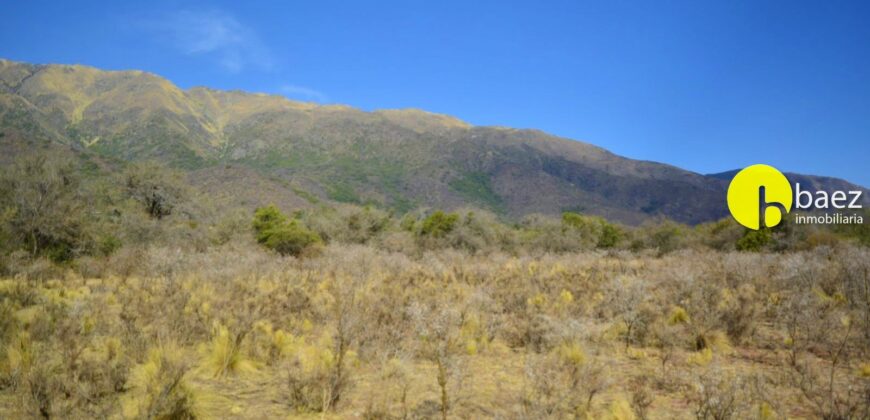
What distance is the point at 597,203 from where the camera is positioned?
171 metres

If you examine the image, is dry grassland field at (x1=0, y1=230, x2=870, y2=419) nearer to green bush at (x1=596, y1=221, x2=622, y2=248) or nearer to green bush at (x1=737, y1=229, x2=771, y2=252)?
green bush at (x1=737, y1=229, x2=771, y2=252)

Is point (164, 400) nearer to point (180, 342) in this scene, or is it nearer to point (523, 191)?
point (180, 342)

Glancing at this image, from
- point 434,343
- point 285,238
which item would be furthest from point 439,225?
point 434,343

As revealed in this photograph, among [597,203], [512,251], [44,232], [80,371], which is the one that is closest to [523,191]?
[597,203]

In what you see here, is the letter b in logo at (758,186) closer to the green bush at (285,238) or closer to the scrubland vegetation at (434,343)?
the scrubland vegetation at (434,343)

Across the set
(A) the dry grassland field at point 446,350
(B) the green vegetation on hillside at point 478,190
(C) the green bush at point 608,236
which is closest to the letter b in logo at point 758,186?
(A) the dry grassland field at point 446,350

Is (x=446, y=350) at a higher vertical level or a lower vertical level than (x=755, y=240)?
lower

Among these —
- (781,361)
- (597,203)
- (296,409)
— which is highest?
(597,203)

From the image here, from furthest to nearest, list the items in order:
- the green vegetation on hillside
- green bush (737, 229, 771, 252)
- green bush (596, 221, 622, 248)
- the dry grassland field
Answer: the green vegetation on hillside → green bush (596, 221, 622, 248) → green bush (737, 229, 771, 252) → the dry grassland field

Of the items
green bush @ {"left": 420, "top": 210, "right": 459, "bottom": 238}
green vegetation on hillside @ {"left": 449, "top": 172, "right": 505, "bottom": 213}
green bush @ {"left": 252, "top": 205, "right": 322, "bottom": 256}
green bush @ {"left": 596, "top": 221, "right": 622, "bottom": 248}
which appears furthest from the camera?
green vegetation on hillside @ {"left": 449, "top": 172, "right": 505, "bottom": 213}

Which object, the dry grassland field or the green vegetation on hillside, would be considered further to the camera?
the green vegetation on hillside

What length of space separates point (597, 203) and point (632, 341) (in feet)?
566

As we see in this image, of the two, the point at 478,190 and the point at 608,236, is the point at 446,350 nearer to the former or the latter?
the point at 608,236

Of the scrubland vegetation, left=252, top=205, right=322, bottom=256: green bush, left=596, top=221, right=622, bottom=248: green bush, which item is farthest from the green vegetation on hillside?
the scrubland vegetation
